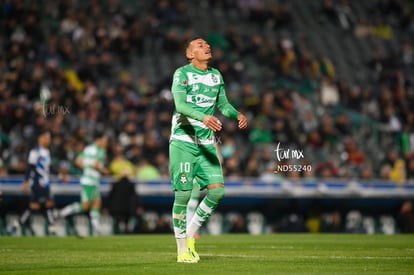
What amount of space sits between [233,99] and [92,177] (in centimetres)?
651

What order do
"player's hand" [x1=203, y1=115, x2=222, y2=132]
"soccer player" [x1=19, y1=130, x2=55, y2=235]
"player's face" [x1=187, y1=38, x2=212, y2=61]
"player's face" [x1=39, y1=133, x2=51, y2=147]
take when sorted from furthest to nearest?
"soccer player" [x1=19, y1=130, x2=55, y2=235], "player's face" [x1=39, y1=133, x2=51, y2=147], "player's face" [x1=187, y1=38, x2=212, y2=61], "player's hand" [x1=203, y1=115, x2=222, y2=132]

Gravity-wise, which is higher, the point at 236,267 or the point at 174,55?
the point at 174,55

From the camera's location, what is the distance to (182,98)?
41.5 ft

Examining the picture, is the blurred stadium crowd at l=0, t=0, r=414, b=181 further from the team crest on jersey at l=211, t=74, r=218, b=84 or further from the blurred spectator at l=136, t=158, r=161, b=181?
the team crest on jersey at l=211, t=74, r=218, b=84

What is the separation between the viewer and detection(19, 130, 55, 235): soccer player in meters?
22.6

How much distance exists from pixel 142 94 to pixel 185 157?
15.9 metres

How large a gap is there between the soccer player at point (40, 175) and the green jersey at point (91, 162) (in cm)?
156

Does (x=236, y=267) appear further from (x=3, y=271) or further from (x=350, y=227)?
(x=350, y=227)

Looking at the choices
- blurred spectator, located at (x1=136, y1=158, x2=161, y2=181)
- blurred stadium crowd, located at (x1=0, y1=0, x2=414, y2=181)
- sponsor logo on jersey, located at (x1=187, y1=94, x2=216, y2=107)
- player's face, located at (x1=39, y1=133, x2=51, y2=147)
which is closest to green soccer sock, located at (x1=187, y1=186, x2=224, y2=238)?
sponsor logo on jersey, located at (x1=187, y1=94, x2=216, y2=107)

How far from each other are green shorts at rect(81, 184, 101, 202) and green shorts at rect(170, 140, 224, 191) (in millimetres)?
11648

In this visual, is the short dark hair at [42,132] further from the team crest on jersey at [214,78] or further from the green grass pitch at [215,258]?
the team crest on jersey at [214,78]

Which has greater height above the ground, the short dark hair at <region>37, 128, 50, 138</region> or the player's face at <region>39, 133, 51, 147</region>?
the short dark hair at <region>37, 128, 50, 138</region>

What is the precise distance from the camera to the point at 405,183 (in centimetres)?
2827

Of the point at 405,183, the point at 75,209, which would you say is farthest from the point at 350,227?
the point at 75,209
